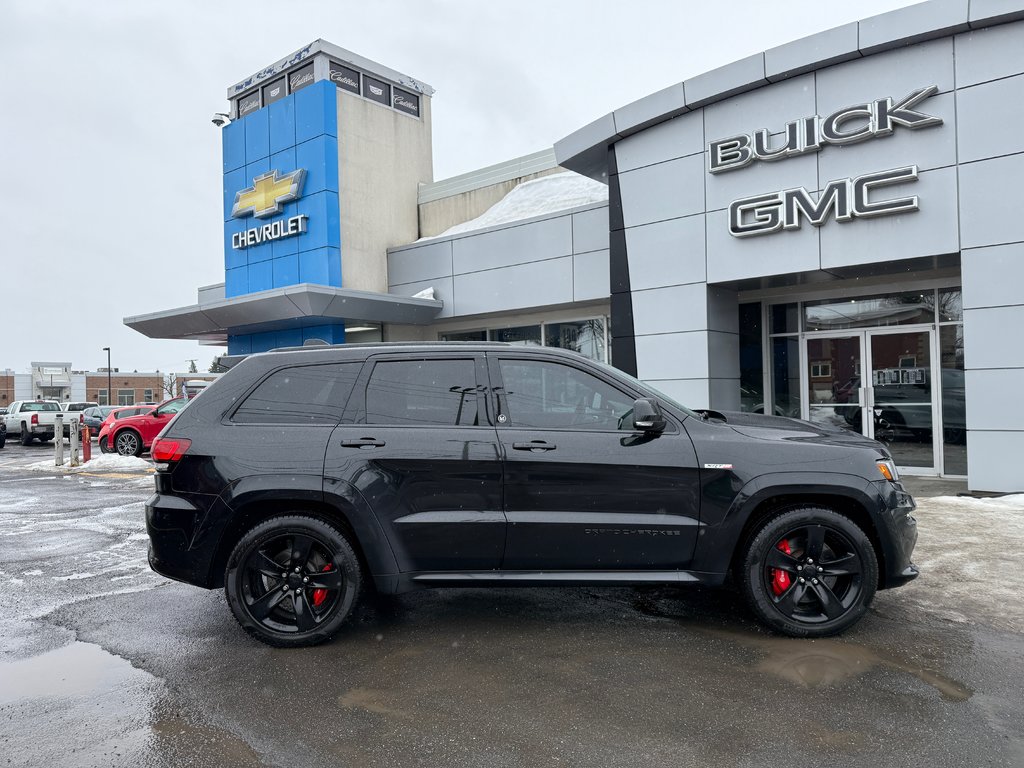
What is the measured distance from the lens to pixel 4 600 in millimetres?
5457

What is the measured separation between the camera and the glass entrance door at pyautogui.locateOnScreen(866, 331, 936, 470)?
11031 mm

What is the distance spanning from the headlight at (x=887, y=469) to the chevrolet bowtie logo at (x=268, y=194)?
54.8 ft

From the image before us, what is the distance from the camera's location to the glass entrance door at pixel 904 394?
1103 centimetres

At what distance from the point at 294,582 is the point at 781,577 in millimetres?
2916

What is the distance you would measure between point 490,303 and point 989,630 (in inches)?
481

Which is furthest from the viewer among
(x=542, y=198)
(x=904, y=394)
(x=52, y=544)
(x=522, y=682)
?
(x=542, y=198)

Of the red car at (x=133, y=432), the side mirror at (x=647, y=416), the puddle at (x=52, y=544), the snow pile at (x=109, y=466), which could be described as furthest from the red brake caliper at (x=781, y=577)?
the red car at (x=133, y=432)

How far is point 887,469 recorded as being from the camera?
14.4 ft

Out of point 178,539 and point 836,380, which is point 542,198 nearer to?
→ point 836,380

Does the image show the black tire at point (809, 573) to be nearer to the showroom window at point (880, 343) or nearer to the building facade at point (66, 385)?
the showroom window at point (880, 343)

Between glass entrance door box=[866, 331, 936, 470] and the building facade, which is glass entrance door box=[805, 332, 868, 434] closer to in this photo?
glass entrance door box=[866, 331, 936, 470]

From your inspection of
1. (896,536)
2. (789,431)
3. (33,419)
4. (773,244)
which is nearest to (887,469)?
(896,536)

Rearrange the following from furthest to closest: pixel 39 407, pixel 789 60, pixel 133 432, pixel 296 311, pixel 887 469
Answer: pixel 39 407, pixel 133 432, pixel 296 311, pixel 789 60, pixel 887 469

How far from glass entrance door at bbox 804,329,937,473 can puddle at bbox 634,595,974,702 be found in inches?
304
